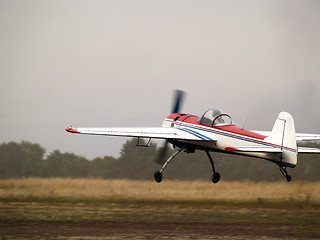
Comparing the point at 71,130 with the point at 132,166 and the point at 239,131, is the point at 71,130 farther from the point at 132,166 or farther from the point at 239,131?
the point at 132,166

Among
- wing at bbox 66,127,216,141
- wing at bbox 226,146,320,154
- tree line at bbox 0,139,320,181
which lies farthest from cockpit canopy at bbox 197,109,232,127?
tree line at bbox 0,139,320,181

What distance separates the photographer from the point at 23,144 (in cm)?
4366

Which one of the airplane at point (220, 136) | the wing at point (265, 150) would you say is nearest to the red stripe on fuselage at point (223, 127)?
the airplane at point (220, 136)

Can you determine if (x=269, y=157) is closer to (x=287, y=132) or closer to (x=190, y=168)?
(x=287, y=132)

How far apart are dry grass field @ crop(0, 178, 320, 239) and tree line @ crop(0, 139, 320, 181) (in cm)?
170

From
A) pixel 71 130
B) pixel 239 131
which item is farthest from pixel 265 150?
pixel 71 130

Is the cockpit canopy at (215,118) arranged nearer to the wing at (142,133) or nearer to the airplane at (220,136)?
the airplane at (220,136)

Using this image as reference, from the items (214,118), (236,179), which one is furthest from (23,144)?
(214,118)

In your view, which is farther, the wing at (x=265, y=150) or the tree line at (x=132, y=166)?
the tree line at (x=132, y=166)

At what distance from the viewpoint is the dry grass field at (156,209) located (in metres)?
22.8

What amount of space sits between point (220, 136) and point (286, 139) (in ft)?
11.3

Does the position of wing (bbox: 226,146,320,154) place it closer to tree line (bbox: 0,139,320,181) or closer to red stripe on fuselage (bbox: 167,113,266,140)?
red stripe on fuselage (bbox: 167,113,266,140)

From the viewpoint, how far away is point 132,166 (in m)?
42.1

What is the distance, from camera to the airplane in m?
21.7
